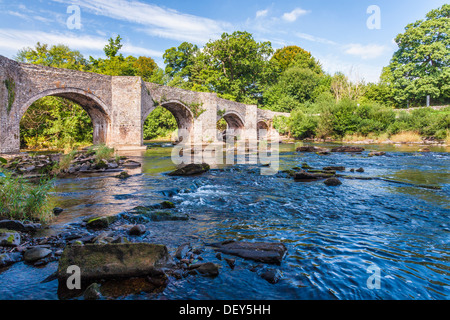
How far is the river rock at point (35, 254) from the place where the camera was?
2874 mm

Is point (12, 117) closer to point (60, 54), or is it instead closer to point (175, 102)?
point (175, 102)

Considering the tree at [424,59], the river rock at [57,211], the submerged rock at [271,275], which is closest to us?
the submerged rock at [271,275]

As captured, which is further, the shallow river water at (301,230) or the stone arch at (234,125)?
the stone arch at (234,125)

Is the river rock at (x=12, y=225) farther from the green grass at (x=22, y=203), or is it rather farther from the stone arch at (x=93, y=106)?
the stone arch at (x=93, y=106)

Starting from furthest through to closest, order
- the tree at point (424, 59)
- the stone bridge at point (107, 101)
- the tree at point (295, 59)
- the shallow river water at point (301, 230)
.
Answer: the tree at point (295, 59), the tree at point (424, 59), the stone bridge at point (107, 101), the shallow river water at point (301, 230)

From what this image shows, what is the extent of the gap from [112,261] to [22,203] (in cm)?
252

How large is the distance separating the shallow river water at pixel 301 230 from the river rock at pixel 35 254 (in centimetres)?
9

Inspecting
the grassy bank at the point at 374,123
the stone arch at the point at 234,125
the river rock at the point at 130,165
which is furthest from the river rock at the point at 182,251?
the stone arch at the point at 234,125

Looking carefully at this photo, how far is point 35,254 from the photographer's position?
2.93 m

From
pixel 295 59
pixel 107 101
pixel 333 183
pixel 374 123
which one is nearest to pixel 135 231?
pixel 333 183

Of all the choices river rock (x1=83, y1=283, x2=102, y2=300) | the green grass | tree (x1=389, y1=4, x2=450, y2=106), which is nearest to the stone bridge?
the green grass

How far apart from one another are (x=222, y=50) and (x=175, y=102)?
1707 cm

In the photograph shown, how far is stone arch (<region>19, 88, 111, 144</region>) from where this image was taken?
15.4 m
